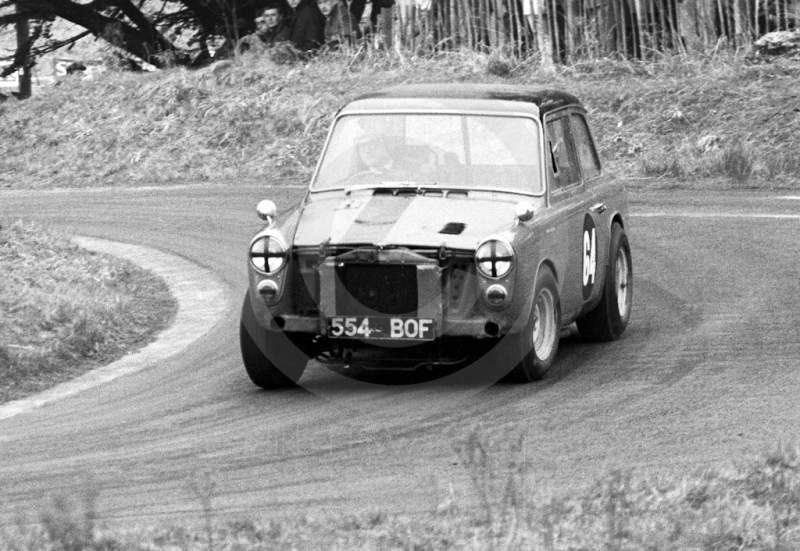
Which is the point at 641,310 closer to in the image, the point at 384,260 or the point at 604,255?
the point at 604,255

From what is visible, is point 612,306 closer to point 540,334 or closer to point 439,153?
point 540,334

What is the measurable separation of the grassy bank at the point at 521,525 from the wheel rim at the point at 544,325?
230 cm

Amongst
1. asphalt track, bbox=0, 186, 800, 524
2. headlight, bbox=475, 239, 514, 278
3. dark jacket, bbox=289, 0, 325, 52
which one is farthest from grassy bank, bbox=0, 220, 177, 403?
dark jacket, bbox=289, 0, 325, 52

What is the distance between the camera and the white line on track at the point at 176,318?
25.8 feet

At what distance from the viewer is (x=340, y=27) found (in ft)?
84.4

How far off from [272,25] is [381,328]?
21882 millimetres

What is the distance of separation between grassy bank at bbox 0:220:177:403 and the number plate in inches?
75.3

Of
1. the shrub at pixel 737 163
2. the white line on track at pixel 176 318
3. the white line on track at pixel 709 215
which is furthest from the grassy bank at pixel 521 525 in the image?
the shrub at pixel 737 163

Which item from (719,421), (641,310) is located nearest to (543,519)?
(719,421)

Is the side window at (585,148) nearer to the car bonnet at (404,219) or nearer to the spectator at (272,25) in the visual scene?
the car bonnet at (404,219)

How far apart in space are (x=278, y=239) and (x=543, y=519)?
300cm

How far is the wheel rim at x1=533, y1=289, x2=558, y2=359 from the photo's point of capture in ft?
24.9

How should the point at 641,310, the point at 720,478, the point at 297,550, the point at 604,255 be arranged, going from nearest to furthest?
1. the point at 297,550
2. the point at 720,478
3. the point at 604,255
4. the point at 641,310

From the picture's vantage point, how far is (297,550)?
15.1ft
